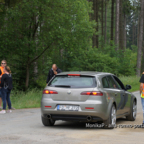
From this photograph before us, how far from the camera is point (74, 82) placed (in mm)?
9086

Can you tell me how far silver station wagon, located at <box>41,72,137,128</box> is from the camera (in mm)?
8719

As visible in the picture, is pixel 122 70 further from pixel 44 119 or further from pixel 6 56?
pixel 44 119

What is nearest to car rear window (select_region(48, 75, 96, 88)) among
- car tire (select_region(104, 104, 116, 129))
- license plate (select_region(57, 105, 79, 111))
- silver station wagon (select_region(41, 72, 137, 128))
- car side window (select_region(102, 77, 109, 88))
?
silver station wagon (select_region(41, 72, 137, 128))

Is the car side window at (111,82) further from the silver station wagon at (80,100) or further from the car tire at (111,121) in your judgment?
the car tire at (111,121)

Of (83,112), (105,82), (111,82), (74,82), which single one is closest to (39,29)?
(111,82)

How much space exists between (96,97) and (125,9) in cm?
4544

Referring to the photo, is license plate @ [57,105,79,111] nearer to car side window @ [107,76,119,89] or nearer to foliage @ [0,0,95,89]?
car side window @ [107,76,119,89]

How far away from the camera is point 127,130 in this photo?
8938 millimetres

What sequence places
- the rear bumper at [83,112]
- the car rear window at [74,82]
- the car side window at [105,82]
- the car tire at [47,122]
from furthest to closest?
1. the car tire at [47,122]
2. the car side window at [105,82]
3. the car rear window at [74,82]
4. the rear bumper at [83,112]

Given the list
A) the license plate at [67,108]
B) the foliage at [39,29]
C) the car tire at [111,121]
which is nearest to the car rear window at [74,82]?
the license plate at [67,108]

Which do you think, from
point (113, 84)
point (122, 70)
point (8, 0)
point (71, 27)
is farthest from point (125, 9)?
point (113, 84)

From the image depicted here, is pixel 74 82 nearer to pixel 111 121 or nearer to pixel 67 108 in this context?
pixel 67 108

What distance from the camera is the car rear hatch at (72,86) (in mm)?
8828

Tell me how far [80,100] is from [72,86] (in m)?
0.45
